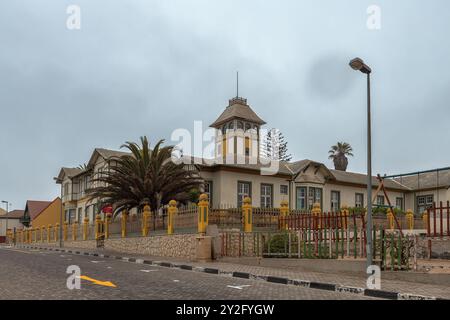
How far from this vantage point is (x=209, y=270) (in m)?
15.9

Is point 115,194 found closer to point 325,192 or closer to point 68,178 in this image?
point 325,192

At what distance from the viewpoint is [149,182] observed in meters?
27.0

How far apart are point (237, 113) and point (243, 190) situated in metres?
9.72

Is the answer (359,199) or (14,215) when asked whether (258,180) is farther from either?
(14,215)

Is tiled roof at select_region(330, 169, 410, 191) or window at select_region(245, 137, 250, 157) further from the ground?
window at select_region(245, 137, 250, 157)

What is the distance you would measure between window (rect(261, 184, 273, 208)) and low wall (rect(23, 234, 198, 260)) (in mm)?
10776

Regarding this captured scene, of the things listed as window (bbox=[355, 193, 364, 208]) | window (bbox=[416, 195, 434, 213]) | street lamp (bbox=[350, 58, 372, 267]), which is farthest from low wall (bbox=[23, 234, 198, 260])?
window (bbox=[416, 195, 434, 213])

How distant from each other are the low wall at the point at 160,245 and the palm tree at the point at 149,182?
2.20 metres

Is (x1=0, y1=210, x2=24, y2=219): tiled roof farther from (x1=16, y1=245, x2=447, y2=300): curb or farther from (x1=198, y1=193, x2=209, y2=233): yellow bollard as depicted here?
(x1=16, y1=245, x2=447, y2=300): curb

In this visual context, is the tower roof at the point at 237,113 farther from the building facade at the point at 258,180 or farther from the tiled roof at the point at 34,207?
the tiled roof at the point at 34,207

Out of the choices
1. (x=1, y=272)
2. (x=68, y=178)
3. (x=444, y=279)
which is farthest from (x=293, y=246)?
(x=68, y=178)

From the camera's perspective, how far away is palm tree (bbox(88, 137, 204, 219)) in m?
27.1

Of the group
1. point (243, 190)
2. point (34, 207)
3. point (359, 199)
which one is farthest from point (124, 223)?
point (34, 207)

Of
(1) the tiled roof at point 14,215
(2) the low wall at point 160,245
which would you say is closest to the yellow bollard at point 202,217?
(2) the low wall at point 160,245
